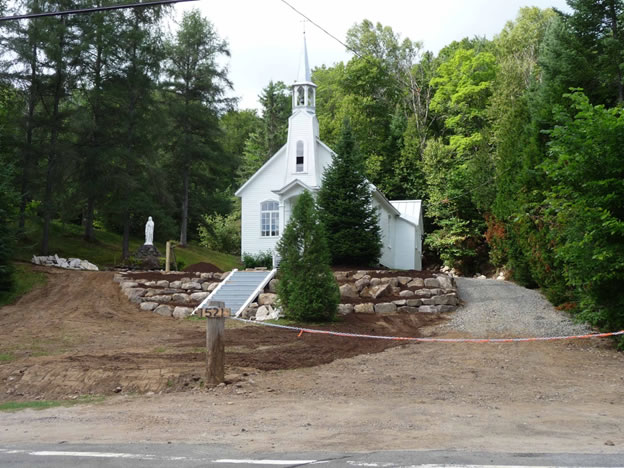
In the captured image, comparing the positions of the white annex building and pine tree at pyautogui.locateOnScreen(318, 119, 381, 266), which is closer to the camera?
pine tree at pyautogui.locateOnScreen(318, 119, 381, 266)

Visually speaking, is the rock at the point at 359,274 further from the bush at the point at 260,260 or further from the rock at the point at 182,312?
the bush at the point at 260,260

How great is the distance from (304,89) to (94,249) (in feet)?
48.6

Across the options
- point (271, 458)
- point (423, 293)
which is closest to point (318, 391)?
point (271, 458)

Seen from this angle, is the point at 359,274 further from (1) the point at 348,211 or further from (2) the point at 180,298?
(2) the point at 180,298

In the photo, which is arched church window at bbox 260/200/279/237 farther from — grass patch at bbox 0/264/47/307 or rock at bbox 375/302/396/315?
rock at bbox 375/302/396/315

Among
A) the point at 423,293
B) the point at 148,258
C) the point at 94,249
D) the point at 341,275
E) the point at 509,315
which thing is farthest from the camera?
the point at 94,249

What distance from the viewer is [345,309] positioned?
58.9 feet

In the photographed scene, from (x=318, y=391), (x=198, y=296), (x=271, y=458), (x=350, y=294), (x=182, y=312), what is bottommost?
(x=318, y=391)

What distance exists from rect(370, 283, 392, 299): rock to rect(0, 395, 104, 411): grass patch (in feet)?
37.6

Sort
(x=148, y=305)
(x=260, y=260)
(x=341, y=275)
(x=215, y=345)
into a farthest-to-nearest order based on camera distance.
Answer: (x=260, y=260)
(x=341, y=275)
(x=148, y=305)
(x=215, y=345)

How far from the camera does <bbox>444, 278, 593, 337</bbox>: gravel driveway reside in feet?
49.9

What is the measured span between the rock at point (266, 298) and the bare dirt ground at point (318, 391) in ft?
10.4

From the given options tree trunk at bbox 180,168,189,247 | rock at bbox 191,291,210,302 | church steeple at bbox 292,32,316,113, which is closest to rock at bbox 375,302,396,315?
rock at bbox 191,291,210,302

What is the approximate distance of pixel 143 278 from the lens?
74.4 feet
